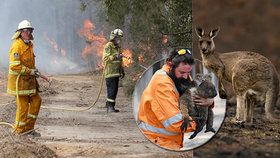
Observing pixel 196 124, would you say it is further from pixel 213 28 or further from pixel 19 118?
pixel 19 118

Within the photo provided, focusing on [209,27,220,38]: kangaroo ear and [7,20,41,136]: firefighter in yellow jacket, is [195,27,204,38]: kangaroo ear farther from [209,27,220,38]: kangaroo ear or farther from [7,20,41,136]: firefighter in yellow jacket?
[7,20,41,136]: firefighter in yellow jacket

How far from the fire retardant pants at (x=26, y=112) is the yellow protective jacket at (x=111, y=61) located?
3.54m

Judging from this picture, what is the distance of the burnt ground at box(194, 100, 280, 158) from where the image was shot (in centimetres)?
352

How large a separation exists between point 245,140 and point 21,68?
561cm

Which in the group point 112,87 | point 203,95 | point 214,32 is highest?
point 214,32

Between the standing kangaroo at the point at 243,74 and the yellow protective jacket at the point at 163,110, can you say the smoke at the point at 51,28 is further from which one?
the standing kangaroo at the point at 243,74

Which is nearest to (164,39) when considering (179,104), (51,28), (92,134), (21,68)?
(92,134)

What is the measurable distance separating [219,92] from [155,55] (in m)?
12.2

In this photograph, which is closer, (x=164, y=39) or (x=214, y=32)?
(x=214, y=32)

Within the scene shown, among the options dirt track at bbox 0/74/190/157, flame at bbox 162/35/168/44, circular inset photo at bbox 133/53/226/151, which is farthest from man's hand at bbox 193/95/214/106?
flame at bbox 162/35/168/44

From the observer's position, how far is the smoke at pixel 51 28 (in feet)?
154

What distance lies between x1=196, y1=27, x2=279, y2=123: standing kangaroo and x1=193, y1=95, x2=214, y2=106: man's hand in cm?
9

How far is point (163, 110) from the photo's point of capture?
3705mm

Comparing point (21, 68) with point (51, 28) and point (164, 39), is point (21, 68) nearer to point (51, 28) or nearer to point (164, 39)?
point (164, 39)
